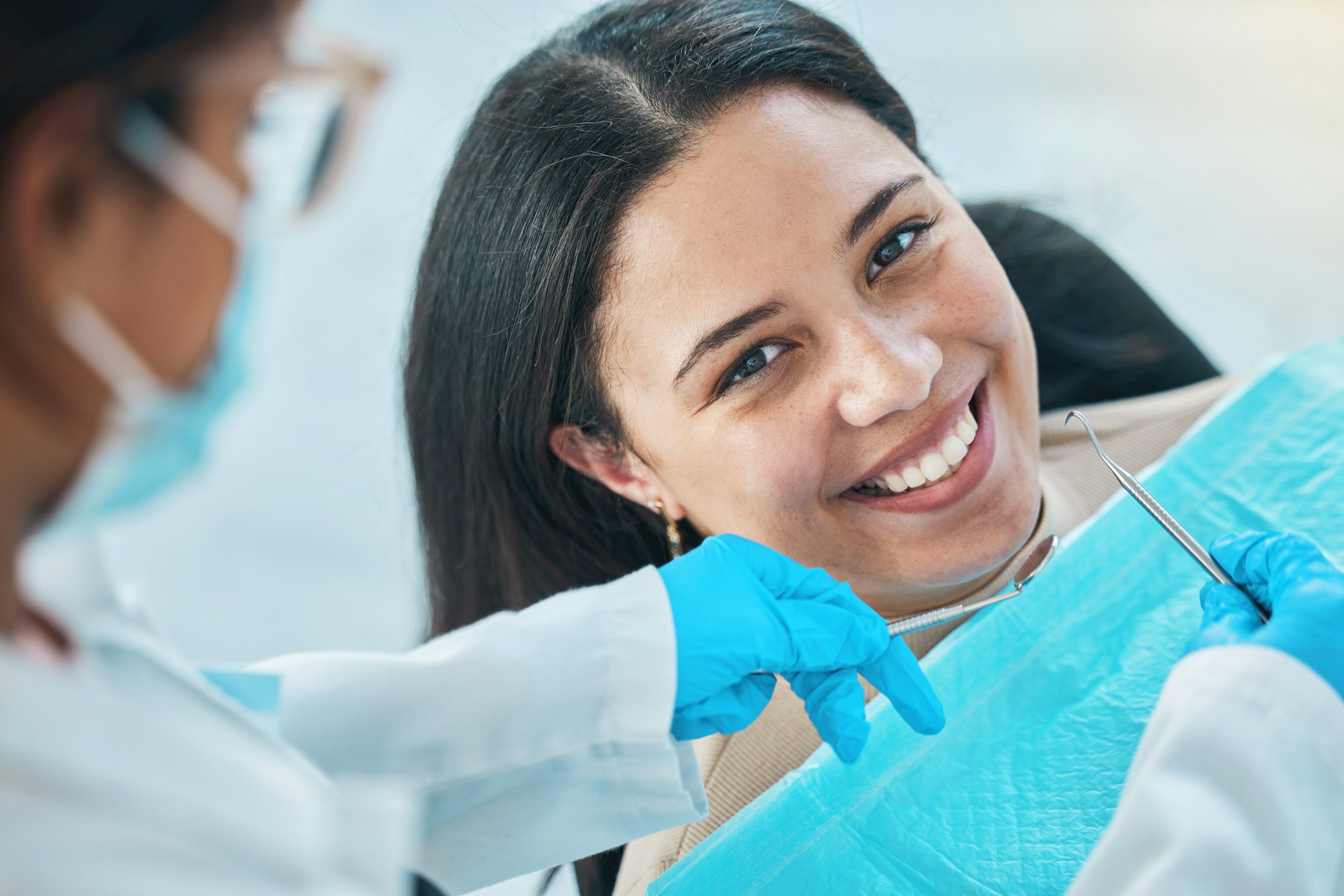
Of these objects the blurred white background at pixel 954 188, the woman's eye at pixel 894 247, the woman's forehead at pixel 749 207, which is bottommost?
the blurred white background at pixel 954 188

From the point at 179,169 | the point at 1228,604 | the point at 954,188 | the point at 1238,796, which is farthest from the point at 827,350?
the point at 954,188

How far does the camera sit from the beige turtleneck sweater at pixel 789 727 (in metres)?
1.17

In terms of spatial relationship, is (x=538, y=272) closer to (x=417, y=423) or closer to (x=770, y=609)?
(x=417, y=423)

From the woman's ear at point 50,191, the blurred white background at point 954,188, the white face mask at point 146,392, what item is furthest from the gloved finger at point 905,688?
the blurred white background at point 954,188

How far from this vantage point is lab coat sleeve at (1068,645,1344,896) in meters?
0.63

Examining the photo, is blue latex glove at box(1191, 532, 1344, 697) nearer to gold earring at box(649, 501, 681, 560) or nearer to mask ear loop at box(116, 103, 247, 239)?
gold earring at box(649, 501, 681, 560)

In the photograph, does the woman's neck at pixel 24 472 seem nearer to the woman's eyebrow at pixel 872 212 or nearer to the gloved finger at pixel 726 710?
the gloved finger at pixel 726 710

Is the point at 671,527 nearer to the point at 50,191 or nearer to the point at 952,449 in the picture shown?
the point at 952,449

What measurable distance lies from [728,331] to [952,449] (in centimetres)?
26

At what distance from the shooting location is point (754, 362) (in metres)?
1.06

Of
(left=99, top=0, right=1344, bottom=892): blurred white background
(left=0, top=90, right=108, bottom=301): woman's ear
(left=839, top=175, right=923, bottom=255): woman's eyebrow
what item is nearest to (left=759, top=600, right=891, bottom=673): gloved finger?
(left=839, top=175, right=923, bottom=255): woman's eyebrow

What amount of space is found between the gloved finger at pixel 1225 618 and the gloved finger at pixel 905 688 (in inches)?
8.9

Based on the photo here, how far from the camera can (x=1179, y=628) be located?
44.4 inches

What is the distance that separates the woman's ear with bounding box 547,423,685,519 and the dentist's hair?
0.06ft
